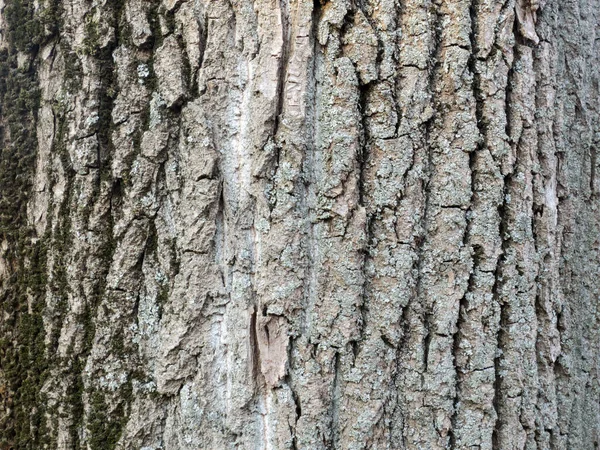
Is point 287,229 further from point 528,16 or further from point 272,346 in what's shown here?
point 528,16

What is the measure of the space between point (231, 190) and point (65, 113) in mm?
563

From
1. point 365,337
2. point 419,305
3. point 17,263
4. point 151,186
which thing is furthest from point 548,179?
point 17,263

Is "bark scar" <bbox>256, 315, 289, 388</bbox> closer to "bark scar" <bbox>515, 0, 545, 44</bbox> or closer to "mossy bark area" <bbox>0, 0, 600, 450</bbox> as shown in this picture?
"mossy bark area" <bbox>0, 0, 600, 450</bbox>

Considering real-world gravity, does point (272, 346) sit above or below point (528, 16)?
below

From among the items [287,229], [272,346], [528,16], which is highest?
[528,16]

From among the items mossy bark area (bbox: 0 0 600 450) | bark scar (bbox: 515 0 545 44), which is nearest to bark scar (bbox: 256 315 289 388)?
mossy bark area (bbox: 0 0 600 450)

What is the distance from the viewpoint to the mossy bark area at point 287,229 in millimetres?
1269

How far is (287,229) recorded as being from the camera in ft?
4.19

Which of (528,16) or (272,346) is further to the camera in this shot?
(528,16)

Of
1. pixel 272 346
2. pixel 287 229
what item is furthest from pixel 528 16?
pixel 272 346

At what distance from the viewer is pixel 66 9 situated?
1455mm

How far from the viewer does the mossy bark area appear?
1269mm

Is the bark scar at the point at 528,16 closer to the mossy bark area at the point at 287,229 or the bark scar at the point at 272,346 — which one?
the mossy bark area at the point at 287,229

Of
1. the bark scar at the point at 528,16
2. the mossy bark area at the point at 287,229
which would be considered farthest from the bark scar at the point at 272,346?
the bark scar at the point at 528,16
